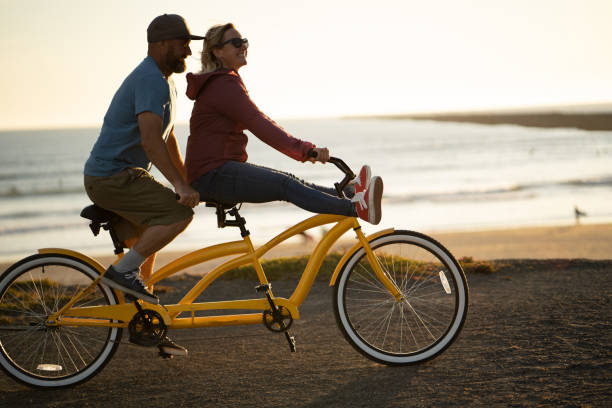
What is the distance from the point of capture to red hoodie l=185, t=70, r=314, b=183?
3.62m

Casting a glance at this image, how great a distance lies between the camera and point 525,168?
32156 mm

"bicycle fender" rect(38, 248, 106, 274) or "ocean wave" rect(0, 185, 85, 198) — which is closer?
"bicycle fender" rect(38, 248, 106, 274)

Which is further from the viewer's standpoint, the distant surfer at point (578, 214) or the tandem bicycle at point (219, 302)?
the distant surfer at point (578, 214)

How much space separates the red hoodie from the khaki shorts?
236 mm

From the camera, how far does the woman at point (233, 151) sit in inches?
144

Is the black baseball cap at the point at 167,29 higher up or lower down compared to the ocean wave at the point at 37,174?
higher up

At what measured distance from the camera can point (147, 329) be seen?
3867mm

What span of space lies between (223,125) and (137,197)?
719 mm

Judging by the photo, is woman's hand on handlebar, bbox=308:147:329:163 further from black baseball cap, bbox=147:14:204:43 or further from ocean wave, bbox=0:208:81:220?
ocean wave, bbox=0:208:81:220

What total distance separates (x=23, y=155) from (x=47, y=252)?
2501 inches

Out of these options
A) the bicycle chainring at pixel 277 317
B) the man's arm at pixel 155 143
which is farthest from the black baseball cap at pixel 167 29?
the bicycle chainring at pixel 277 317

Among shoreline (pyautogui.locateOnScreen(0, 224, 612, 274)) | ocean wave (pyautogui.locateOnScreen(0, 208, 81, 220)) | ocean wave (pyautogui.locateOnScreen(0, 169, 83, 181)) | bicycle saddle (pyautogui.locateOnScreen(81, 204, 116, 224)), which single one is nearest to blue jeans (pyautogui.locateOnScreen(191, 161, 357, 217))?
bicycle saddle (pyautogui.locateOnScreen(81, 204, 116, 224))

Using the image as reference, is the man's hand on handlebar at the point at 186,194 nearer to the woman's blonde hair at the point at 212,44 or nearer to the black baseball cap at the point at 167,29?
the woman's blonde hair at the point at 212,44

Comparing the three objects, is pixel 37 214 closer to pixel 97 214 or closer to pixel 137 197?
pixel 97 214
